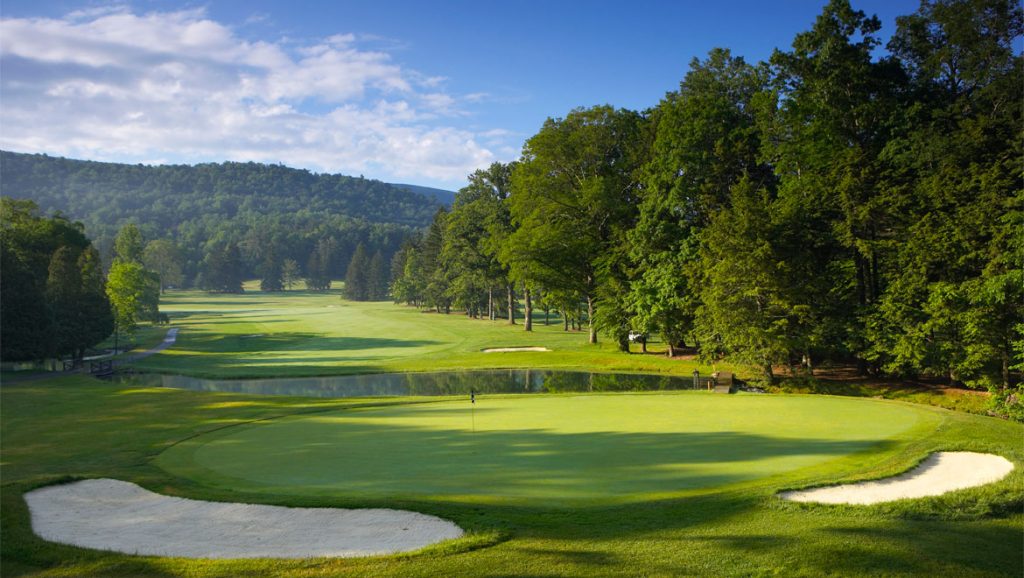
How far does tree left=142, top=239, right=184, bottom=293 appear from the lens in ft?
495

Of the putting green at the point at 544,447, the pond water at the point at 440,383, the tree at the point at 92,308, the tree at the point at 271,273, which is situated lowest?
the pond water at the point at 440,383

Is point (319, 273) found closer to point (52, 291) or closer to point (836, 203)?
point (52, 291)

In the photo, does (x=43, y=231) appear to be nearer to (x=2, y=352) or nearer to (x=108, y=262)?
(x=2, y=352)

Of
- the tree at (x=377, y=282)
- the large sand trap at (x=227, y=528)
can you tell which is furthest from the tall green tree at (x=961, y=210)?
the tree at (x=377, y=282)

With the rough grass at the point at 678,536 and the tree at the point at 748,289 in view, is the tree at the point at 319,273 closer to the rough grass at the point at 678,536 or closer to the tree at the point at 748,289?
the tree at the point at 748,289

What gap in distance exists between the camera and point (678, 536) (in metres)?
9.93

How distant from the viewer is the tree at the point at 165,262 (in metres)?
151

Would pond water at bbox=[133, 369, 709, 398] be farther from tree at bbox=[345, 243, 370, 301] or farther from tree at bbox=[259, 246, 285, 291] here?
tree at bbox=[259, 246, 285, 291]

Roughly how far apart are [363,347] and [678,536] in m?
50.5

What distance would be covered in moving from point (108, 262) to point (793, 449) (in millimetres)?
144186

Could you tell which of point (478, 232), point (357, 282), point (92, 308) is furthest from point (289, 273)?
point (92, 308)

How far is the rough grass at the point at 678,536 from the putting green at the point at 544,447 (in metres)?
0.75

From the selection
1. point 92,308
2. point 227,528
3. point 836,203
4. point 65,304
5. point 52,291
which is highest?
point 836,203

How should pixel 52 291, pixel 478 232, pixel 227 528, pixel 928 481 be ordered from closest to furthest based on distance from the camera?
pixel 227 528 → pixel 928 481 → pixel 52 291 → pixel 478 232
